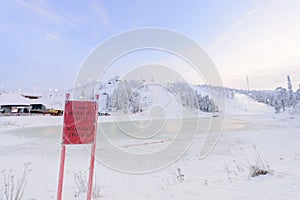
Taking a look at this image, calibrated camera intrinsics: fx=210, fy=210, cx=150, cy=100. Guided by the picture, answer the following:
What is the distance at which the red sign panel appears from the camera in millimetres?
2584

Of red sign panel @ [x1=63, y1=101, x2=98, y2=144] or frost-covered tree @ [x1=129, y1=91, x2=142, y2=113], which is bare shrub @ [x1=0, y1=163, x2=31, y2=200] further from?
frost-covered tree @ [x1=129, y1=91, x2=142, y2=113]

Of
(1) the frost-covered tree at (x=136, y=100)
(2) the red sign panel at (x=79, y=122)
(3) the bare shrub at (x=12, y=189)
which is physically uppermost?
(1) the frost-covered tree at (x=136, y=100)

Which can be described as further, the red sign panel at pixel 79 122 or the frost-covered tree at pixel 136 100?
the frost-covered tree at pixel 136 100

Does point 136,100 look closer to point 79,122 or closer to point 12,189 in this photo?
point 12,189

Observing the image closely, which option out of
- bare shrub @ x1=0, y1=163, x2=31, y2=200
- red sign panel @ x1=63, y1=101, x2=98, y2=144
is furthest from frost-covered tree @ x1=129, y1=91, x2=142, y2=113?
red sign panel @ x1=63, y1=101, x2=98, y2=144

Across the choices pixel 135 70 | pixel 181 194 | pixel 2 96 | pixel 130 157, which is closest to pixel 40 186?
pixel 181 194

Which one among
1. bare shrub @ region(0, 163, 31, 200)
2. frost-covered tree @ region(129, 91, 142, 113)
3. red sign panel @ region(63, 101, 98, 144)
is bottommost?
bare shrub @ region(0, 163, 31, 200)

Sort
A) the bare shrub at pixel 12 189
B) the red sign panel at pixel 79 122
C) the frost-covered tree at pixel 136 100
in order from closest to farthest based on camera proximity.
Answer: the red sign panel at pixel 79 122 → the bare shrub at pixel 12 189 → the frost-covered tree at pixel 136 100

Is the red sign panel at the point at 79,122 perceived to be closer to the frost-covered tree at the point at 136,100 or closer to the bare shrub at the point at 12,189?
the bare shrub at the point at 12,189

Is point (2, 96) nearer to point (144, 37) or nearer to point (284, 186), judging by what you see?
point (144, 37)

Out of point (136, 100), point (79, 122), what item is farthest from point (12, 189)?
point (136, 100)

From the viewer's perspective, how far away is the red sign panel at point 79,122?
258 cm

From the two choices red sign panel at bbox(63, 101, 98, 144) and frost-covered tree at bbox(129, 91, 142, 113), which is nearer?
red sign panel at bbox(63, 101, 98, 144)

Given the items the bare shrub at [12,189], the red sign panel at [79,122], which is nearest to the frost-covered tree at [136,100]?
the bare shrub at [12,189]
